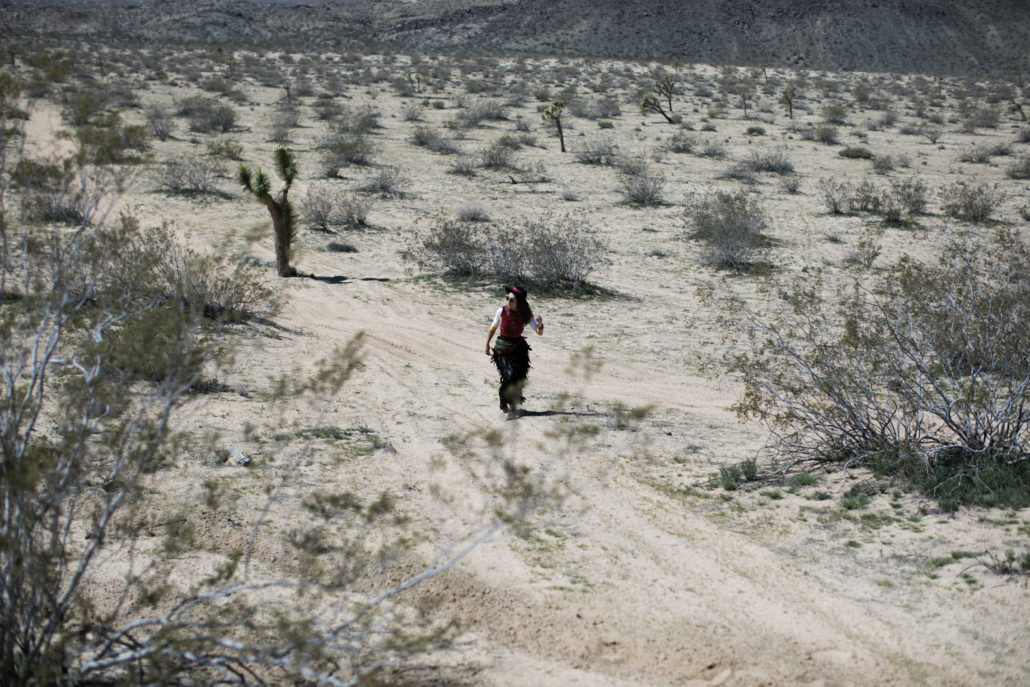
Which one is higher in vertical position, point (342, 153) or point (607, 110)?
point (607, 110)

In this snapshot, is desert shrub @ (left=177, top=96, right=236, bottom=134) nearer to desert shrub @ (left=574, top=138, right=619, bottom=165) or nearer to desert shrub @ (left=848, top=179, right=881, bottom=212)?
desert shrub @ (left=574, top=138, right=619, bottom=165)

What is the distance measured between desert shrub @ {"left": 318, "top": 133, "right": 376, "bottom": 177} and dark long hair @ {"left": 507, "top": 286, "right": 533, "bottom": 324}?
54.6 feet

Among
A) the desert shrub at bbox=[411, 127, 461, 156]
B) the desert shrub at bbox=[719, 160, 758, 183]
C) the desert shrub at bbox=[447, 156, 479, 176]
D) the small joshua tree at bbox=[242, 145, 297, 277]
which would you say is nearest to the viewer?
the small joshua tree at bbox=[242, 145, 297, 277]

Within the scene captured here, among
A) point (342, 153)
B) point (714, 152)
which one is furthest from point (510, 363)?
point (714, 152)

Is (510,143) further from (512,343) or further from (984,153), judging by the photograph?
(512,343)

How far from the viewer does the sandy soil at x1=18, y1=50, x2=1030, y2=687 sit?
4.81 meters

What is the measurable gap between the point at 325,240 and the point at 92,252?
13.5 meters

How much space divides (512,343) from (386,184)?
14685 millimetres

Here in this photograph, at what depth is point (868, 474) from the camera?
7.11m

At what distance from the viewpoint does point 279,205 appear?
14.8 m

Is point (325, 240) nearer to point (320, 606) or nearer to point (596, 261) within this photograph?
point (596, 261)

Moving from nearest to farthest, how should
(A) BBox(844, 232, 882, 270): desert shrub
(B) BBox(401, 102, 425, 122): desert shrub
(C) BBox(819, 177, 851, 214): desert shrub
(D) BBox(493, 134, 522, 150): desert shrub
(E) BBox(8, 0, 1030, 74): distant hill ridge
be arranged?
(A) BBox(844, 232, 882, 270): desert shrub
(C) BBox(819, 177, 851, 214): desert shrub
(D) BBox(493, 134, 522, 150): desert shrub
(B) BBox(401, 102, 425, 122): desert shrub
(E) BBox(8, 0, 1030, 74): distant hill ridge

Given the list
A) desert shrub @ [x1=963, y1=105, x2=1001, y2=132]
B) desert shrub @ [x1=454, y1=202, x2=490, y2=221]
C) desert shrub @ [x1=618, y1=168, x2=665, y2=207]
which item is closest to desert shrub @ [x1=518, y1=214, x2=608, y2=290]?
desert shrub @ [x1=454, y1=202, x2=490, y2=221]

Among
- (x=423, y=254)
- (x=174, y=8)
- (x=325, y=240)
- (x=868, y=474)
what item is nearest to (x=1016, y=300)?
(x=868, y=474)
